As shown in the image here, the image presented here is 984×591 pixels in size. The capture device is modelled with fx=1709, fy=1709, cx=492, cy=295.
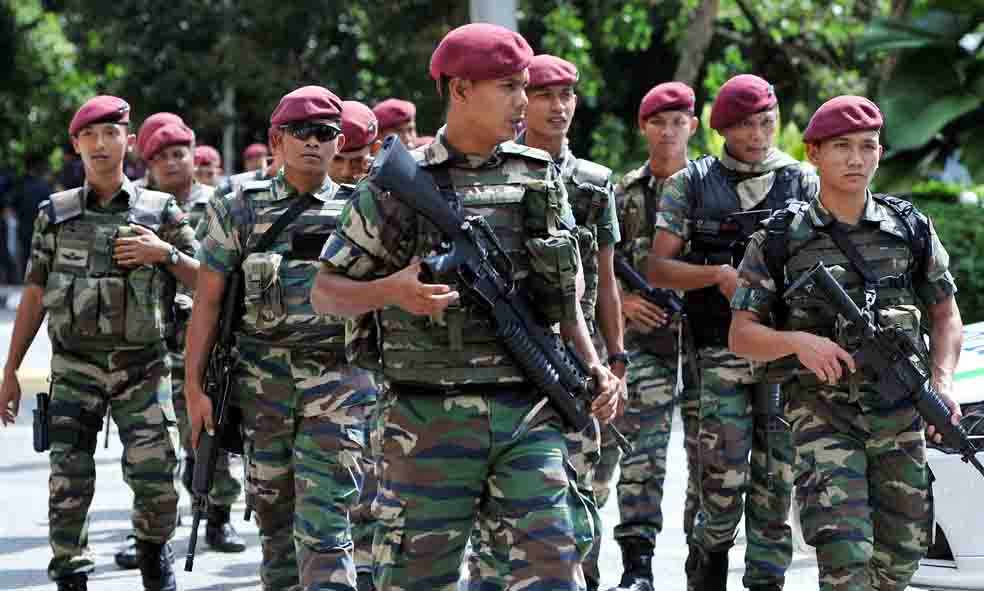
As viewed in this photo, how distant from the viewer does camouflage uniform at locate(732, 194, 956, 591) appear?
17.8 ft

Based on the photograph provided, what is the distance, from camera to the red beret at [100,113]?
6.87 meters

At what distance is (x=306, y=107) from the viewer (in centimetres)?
595

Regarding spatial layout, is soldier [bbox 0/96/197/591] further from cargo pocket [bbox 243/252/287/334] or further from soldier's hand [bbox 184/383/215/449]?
cargo pocket [bbox 243/252/287/334]

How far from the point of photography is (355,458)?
6062 mm

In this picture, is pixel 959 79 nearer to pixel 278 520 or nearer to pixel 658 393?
pixel 658 393

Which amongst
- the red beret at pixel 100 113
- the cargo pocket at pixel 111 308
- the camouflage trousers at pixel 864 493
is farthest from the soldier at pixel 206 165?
the camouflage trousers at pixel 864 493

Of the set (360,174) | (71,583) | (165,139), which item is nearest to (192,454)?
(165,139)

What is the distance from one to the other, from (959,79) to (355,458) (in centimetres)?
1184

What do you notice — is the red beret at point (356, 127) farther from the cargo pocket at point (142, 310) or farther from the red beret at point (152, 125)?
the red beret at point (152, 125)

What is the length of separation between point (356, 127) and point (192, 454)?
2695 millimetres

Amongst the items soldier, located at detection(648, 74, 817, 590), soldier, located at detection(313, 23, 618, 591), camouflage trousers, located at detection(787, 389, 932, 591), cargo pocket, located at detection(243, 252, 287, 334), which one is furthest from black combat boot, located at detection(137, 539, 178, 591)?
camouflage trousers, located at detection(787, 389, 932, 591)

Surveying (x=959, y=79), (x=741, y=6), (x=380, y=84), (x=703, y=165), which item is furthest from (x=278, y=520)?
(x=380, y=84)

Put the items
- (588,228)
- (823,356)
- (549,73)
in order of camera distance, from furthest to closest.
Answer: (549,73)
(588,228)
(823,356)

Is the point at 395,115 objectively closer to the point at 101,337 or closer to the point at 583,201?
the point at 101,337
